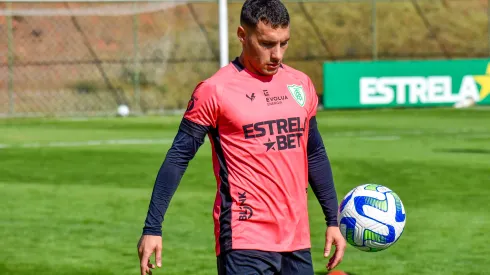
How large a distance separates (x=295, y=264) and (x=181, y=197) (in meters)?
7.59

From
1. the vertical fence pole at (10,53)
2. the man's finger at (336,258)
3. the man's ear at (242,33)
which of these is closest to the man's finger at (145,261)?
the man's finger at (336,258)

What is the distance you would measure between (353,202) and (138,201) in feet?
20.1

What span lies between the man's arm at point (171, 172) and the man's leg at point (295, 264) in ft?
1.97

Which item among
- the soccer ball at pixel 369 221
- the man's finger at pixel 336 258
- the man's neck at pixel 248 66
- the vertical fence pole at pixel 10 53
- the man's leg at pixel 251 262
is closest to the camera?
the man's leg at pixel 251 262

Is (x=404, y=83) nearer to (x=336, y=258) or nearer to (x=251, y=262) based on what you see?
(x=336, y=258)

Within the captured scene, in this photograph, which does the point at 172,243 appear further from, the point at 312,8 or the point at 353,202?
the point at 312,8

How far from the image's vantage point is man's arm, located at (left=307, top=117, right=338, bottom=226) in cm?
520

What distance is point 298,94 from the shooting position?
199 inches

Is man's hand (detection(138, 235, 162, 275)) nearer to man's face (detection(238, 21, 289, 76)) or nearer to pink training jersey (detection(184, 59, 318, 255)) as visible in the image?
pink training jersey (detection(184, 59, 318, 255))

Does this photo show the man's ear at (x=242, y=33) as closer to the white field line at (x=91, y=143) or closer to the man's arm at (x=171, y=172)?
the man's arm at (x=171, y=172)

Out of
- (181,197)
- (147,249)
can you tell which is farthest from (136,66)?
(147,249)

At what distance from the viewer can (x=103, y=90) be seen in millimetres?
31203

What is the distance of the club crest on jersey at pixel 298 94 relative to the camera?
198 inches

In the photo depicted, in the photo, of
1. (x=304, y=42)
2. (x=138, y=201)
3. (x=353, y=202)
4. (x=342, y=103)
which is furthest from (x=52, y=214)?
(x=304, y=42)
